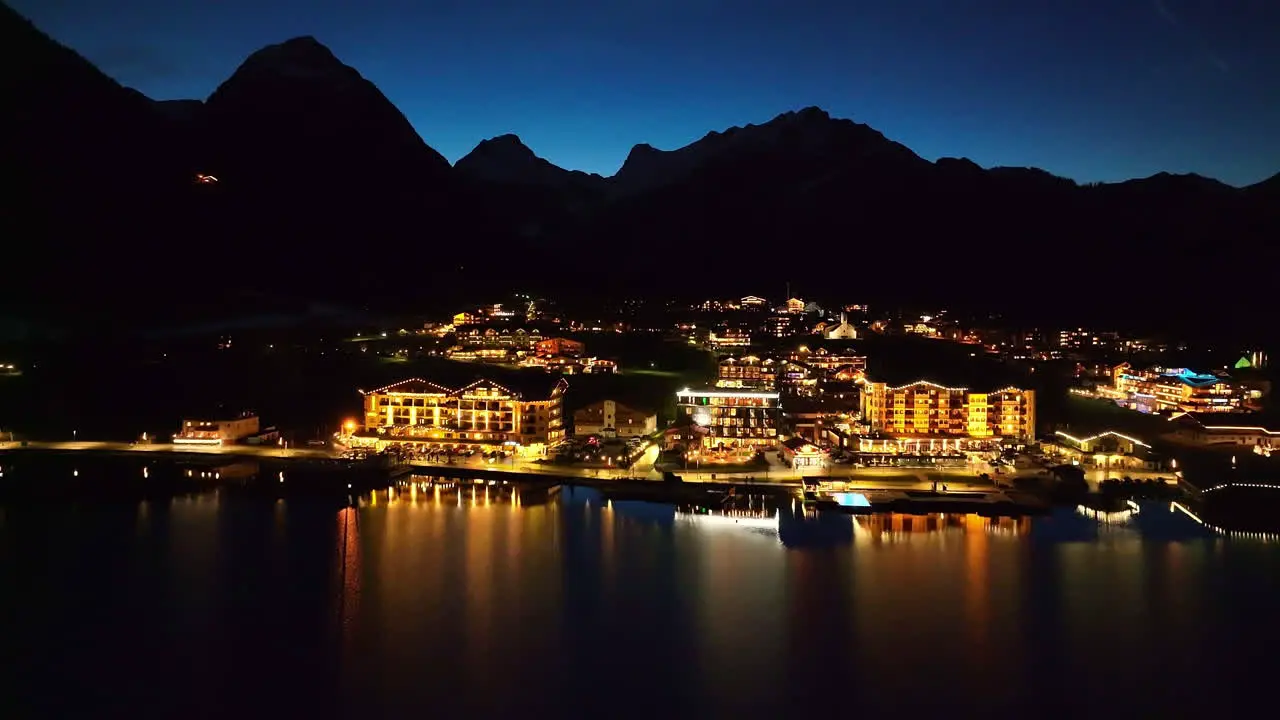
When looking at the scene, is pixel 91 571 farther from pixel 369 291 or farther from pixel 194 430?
pixel 369 291

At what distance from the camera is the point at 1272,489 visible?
8883mm

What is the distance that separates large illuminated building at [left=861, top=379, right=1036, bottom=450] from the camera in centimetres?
1109

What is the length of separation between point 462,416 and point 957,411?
5.92 m

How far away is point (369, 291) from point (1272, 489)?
63.0 ft

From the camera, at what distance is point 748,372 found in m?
14.7

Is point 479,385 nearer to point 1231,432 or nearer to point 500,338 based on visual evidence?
point 500,338

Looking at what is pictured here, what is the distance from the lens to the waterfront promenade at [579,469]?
367 inches

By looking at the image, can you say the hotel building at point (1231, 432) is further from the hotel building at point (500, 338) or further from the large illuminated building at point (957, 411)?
the hotel building at point (500, 338)

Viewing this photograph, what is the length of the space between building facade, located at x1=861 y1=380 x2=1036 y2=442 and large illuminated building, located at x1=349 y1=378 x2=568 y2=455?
4.04m

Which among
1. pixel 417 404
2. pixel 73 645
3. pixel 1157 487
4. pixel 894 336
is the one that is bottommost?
pixel 73 645

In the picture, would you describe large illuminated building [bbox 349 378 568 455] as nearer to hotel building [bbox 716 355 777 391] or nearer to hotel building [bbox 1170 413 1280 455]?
hotel building [bbox 716 355 777 391]

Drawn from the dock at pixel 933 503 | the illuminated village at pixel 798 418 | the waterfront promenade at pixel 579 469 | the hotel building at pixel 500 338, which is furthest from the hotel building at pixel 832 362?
the dock at pixel 933 503

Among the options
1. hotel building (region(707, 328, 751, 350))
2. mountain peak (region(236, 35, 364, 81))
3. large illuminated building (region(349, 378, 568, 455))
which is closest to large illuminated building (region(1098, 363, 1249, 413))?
hotel building (region(707, 328, 751, 350))

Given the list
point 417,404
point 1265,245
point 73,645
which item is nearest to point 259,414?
point 417,404
